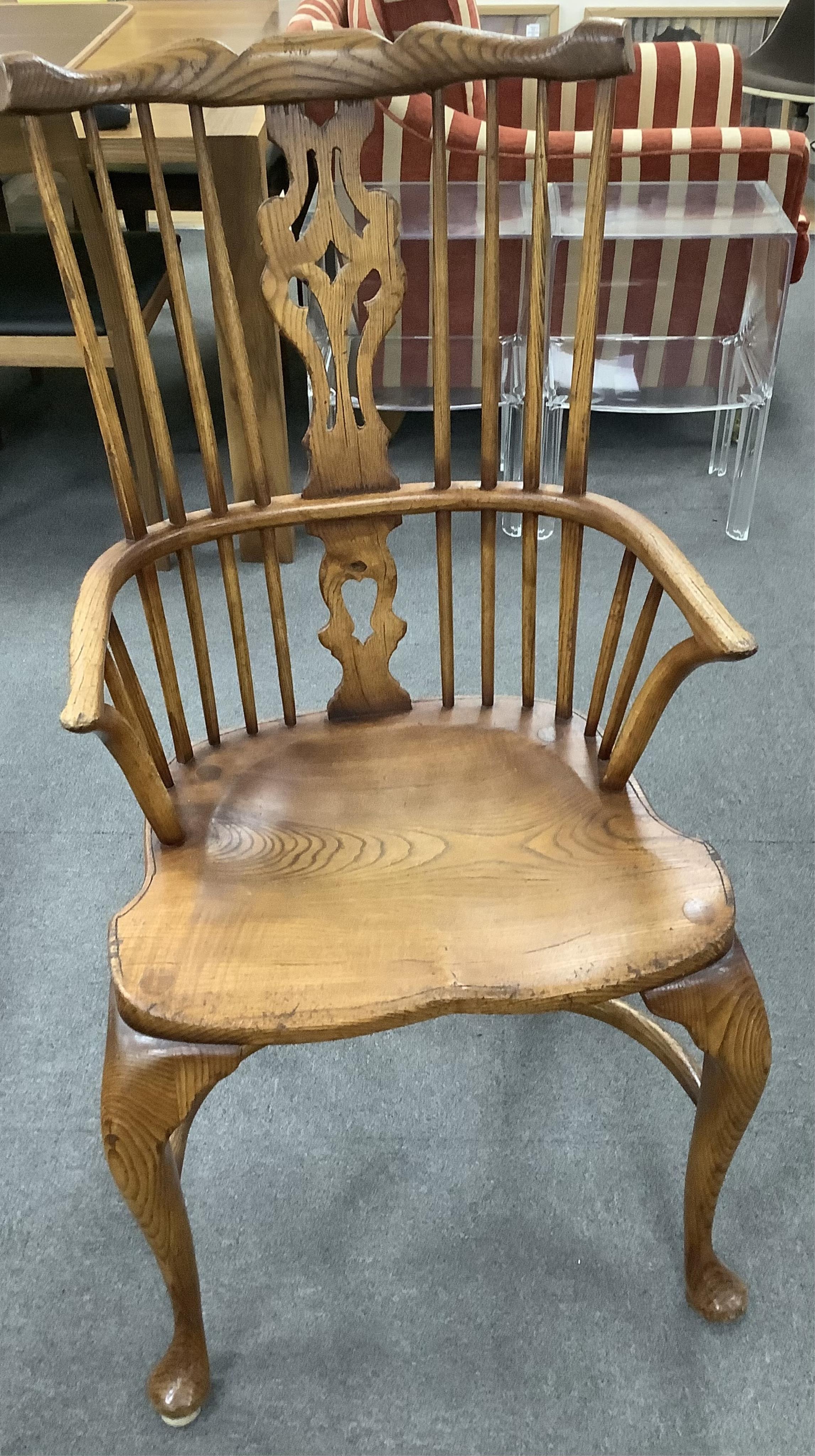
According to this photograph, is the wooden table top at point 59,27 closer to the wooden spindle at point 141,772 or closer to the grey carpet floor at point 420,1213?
the grey carpet floor at point 420,1213

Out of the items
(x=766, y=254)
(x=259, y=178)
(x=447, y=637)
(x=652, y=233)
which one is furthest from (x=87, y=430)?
(x=447, y=637)

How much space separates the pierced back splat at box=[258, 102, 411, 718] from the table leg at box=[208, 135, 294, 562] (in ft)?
2.04

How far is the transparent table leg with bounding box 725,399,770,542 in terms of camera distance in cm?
219

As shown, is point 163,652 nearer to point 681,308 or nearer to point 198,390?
point 198,390

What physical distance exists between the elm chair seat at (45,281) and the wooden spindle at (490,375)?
112 cm

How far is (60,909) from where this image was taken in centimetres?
155

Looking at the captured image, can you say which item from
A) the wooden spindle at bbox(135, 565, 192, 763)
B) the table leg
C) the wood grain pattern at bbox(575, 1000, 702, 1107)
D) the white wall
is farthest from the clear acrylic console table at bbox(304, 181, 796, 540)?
the white wall

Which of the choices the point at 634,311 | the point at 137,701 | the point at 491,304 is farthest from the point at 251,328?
the point at 137,701

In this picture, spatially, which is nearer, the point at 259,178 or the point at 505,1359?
the point at 505,1359

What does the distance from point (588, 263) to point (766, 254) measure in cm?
144

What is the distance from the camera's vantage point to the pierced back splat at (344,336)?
3.16 ft

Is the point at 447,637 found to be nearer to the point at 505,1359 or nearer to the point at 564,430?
the point at 505,1359

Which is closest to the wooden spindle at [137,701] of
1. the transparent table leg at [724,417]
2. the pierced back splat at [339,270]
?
the pierced back splat at [339,270]

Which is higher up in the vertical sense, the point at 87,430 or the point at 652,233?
the point at 652,233
